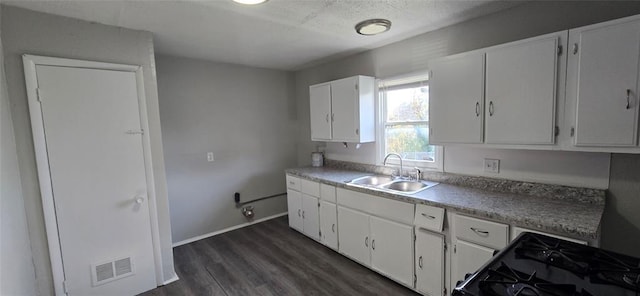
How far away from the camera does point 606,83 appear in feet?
4.88

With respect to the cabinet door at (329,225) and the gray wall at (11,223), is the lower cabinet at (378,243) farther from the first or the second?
the gray wall at (11,223)

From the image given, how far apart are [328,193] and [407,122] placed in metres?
1.11

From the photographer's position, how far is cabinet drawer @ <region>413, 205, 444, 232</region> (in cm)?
194

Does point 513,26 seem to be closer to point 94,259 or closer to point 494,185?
point 494,185

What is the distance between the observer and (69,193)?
6.61ft

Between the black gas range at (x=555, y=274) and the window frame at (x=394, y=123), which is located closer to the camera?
the black gas range at (x=555, y=274)

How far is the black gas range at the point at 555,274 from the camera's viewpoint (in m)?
0.91

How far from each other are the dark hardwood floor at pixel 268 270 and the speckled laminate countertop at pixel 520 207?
80 centimetres

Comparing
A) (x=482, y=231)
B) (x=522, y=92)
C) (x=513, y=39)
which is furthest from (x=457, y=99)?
(x=482, y=231)

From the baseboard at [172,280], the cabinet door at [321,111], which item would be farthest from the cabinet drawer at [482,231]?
the baseboard at [172,280]

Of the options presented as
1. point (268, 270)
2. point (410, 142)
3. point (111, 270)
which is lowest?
point (268, 270)

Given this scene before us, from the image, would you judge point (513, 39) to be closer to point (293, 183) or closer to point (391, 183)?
point (391, 183)

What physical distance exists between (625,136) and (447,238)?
113 centimetres

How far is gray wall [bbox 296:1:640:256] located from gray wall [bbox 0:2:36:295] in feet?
9.59
